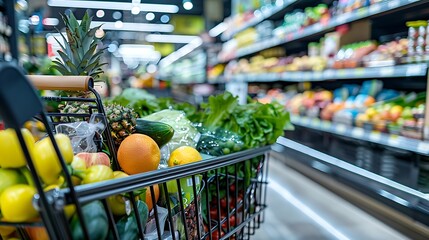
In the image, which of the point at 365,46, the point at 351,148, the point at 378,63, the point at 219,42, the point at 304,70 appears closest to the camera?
the point at 378,63

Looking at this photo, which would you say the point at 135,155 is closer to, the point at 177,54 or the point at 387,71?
the point at 387,71

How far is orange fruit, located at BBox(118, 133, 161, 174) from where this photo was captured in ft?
2.14

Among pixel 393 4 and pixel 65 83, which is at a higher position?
pixel 393 4

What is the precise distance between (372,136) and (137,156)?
1.85 meters

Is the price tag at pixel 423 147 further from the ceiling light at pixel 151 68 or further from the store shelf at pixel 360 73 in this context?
the ceiling light at pixel 151 68

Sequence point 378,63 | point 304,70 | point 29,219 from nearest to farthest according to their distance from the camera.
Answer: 1. point 29,219
2. point 378,63
3. point 304,70

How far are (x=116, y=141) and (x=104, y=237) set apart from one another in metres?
0.30

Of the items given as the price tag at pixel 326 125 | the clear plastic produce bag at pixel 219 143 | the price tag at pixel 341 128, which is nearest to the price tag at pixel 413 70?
the price tag at pixel 341 128

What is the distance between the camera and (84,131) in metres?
0.66

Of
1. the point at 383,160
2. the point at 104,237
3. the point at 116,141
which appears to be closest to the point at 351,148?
the point at 383,160

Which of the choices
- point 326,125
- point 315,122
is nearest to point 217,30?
point 315,122

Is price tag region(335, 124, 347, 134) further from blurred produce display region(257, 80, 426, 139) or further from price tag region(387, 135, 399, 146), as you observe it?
price tag region(387, 135, 399, 146)

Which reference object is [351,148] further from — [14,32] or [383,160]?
[14,32]

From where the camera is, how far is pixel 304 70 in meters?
3.12
